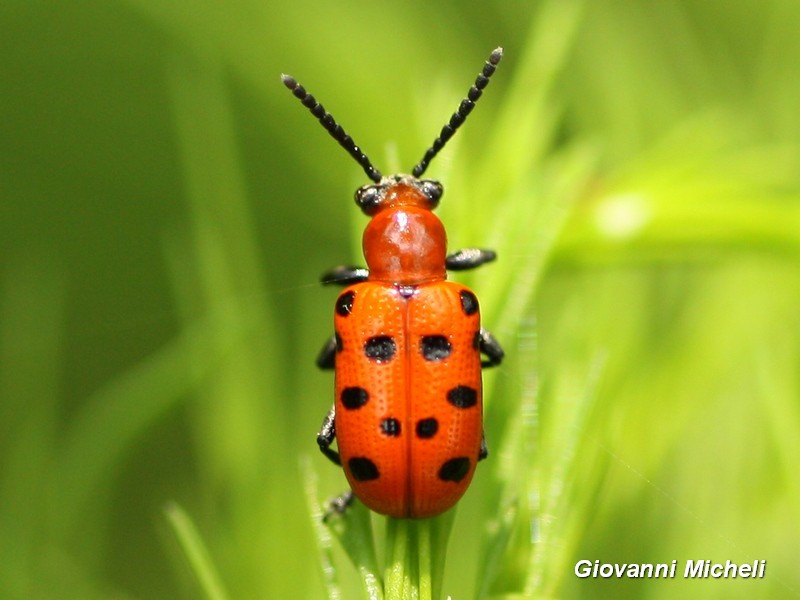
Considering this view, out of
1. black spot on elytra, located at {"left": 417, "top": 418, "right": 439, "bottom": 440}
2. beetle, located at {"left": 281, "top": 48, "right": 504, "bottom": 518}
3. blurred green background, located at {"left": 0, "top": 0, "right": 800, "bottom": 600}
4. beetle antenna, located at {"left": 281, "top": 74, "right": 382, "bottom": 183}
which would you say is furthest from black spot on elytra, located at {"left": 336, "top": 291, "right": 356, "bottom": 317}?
beetle antenna, located at {"left": 281, "top": 74, "right": 382, "bottom": 183}

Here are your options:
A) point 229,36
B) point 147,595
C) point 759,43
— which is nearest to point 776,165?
point 759,43

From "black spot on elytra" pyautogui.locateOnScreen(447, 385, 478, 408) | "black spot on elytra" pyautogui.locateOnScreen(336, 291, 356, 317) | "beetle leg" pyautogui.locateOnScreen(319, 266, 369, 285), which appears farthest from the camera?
"beetle leg" pyautogui.locateOnScreen(319, 266, 369, 285)

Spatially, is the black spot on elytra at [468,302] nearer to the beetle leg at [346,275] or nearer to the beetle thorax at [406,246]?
the beetle thorax at [406,246]

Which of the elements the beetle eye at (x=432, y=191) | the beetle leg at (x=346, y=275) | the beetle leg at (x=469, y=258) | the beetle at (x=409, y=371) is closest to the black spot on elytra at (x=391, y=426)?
the beetle at (x=409, y=371)

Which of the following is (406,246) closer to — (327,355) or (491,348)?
(327,355)

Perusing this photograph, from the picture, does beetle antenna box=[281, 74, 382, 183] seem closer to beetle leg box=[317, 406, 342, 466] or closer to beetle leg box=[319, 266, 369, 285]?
beetle leg box=[319, 266, 369, 285]
